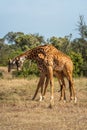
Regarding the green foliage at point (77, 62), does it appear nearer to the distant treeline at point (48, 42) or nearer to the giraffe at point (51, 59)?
the distant treeline at point (48, 42)

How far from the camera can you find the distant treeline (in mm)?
35062

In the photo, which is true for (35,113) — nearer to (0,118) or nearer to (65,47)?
(0,118)

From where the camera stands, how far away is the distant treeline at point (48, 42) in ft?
115

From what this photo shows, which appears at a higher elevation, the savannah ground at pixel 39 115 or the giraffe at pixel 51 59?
the giraffe at pixel 51 59

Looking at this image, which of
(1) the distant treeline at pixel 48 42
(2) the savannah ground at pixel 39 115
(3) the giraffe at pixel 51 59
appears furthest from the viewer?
(1) the distant treeline at pixel 48 42

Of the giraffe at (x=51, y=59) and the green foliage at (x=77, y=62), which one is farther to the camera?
the green foliage at (x=77, y=62)

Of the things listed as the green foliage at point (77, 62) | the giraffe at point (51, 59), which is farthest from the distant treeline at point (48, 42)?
the giraffe at point (51, 59)

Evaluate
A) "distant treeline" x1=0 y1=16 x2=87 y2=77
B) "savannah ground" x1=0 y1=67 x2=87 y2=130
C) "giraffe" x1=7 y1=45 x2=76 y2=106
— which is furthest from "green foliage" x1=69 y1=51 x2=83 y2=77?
"giraffe" x1=7 y1=45 x2=76 y2=106

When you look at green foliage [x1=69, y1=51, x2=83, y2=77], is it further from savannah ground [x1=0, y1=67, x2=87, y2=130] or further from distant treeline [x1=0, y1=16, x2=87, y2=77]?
savannah ground [x1=0, y1=67, x2=87, y2=130]

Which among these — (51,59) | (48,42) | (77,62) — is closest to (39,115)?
(51,59)

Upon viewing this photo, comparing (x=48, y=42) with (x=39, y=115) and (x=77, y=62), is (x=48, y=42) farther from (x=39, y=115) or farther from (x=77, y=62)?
(x=39, y=115)

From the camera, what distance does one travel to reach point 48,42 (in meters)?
55.3

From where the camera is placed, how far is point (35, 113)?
38.5 ft

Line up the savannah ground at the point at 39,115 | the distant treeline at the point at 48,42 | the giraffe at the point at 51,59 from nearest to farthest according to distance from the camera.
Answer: the savannah ground at the point at 39,115, the giraffe at the point at 51,59, the distant treeline at the point at 48,42
